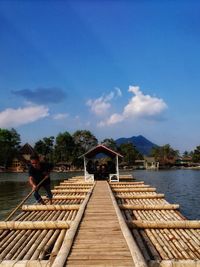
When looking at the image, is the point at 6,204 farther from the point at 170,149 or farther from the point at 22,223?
the point at 170,149

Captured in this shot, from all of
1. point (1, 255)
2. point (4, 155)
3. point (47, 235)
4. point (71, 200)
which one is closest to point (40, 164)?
point (71, 200)

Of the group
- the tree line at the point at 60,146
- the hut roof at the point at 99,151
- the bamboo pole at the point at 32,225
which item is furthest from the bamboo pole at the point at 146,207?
the tree line at the point at 60,146

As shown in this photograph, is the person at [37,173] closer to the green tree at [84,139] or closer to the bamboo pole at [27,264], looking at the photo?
the bamboo pole at [27,264]

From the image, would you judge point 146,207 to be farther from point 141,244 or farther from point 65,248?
point 65,248

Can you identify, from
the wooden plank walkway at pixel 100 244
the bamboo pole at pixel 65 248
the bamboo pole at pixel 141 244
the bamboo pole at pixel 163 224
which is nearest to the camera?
the bamboo pole at pixel 65 248

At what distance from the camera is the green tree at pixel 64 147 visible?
105188 millimetres

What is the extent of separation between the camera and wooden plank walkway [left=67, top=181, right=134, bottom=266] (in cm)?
570

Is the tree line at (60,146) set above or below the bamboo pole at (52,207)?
above

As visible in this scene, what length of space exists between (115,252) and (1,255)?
2.49 meters

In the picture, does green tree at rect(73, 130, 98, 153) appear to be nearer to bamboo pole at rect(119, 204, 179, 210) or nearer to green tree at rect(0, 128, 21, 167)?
green tree at rect(0, 128, 21, 167)

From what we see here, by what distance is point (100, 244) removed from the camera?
6664 mm

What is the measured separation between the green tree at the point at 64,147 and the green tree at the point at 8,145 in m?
12.8

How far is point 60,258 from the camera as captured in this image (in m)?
5.71

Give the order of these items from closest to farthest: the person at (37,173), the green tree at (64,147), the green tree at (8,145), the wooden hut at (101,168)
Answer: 1. the person at (37,173)
2. the wooden hut at (101,168)
3. the green tree at (8,145)
4. the green tree at (64,147)
